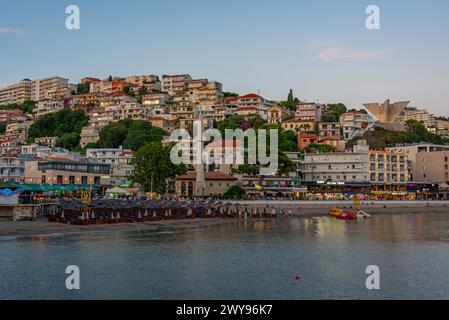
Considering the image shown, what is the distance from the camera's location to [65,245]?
4219 centimetres

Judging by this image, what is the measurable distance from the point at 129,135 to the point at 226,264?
10839cm

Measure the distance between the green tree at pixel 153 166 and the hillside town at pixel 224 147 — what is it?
1.49 feet

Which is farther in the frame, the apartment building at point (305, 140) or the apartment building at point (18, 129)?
the apartment building at point (18, 129)

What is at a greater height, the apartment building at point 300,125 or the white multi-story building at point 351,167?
the apartment building at point 300,125

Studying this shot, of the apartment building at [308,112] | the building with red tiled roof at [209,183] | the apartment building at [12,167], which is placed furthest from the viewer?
the apartment building at [308,112]

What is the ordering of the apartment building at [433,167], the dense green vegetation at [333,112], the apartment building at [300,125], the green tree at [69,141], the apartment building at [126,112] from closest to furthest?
the apartment building at [433,167]
the apartment building at [300,125]
the green tree at [69,141]
the dense green vegetation at [333,112]
the apartment building at [126,112]

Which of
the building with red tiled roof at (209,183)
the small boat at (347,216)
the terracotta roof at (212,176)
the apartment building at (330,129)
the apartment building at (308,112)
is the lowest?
the small boat at (347,216)

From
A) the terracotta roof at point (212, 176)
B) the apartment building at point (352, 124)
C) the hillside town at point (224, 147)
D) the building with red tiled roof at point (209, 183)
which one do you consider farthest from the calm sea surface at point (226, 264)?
the apartment building at point (352, 124)

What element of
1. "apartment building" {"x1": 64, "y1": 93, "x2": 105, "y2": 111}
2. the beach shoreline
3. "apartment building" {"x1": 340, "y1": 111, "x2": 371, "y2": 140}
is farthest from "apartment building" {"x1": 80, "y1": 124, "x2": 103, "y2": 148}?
the beach shoreline

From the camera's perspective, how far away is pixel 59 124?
6737 inches

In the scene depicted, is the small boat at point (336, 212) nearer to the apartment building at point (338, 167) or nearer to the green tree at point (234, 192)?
the green tree at point (234, 192)

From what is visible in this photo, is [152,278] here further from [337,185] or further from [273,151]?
[337,185]

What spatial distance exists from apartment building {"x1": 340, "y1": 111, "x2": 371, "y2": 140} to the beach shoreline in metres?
43.2

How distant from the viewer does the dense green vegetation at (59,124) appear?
167 metres
